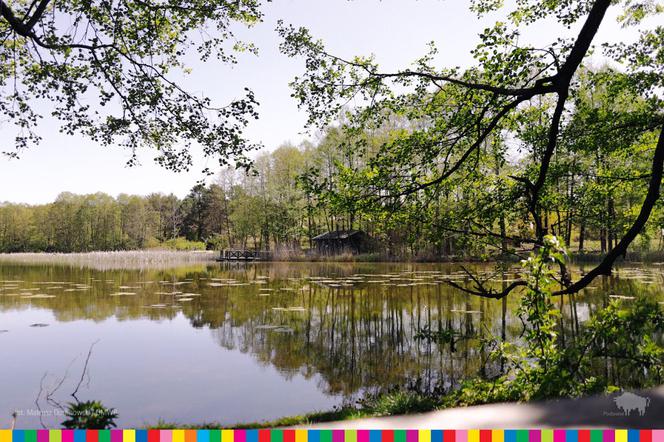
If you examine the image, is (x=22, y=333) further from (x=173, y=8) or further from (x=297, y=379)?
(x=173, y=8)

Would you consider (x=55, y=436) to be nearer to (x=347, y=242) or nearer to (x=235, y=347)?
(x=235, y=347)

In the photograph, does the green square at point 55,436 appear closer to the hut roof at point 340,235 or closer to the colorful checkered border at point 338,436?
the colorful checkered border at point 338,436

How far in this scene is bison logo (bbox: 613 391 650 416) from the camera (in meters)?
3.51

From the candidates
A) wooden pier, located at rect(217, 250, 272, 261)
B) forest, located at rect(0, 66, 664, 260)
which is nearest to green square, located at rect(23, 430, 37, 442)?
forest, located at rect(0, 66, 664, 260)

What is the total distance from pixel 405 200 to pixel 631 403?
3544mm

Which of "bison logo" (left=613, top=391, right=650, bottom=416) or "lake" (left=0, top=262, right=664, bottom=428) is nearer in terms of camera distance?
"bison logo" (left=613, top=391, right=650, bottom=416)

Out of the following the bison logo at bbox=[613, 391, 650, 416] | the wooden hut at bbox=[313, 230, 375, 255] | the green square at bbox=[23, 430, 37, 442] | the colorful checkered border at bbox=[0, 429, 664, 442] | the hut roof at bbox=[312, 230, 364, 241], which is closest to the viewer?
the colorful checkered border at bbox=[0, 429, 664, 442]

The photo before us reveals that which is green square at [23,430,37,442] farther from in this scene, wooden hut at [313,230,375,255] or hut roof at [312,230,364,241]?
hut roof at [312,230,364,241]

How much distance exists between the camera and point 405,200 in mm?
6355

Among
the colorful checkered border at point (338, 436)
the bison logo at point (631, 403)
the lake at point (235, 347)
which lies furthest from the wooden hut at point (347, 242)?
the colorful checkered border at point (338, 436)

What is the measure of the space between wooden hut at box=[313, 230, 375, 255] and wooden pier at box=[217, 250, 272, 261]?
5098mm

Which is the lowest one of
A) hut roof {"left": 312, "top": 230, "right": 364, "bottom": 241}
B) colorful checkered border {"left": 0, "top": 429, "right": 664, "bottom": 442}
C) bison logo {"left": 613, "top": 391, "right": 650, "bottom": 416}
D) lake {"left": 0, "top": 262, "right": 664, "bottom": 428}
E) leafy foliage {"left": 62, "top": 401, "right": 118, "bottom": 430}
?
lake {"left": 0, "top": 262, "right": 664, "bottom": 428}

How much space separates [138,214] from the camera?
74000 mm

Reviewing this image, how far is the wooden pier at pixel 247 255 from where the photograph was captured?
136 ft
